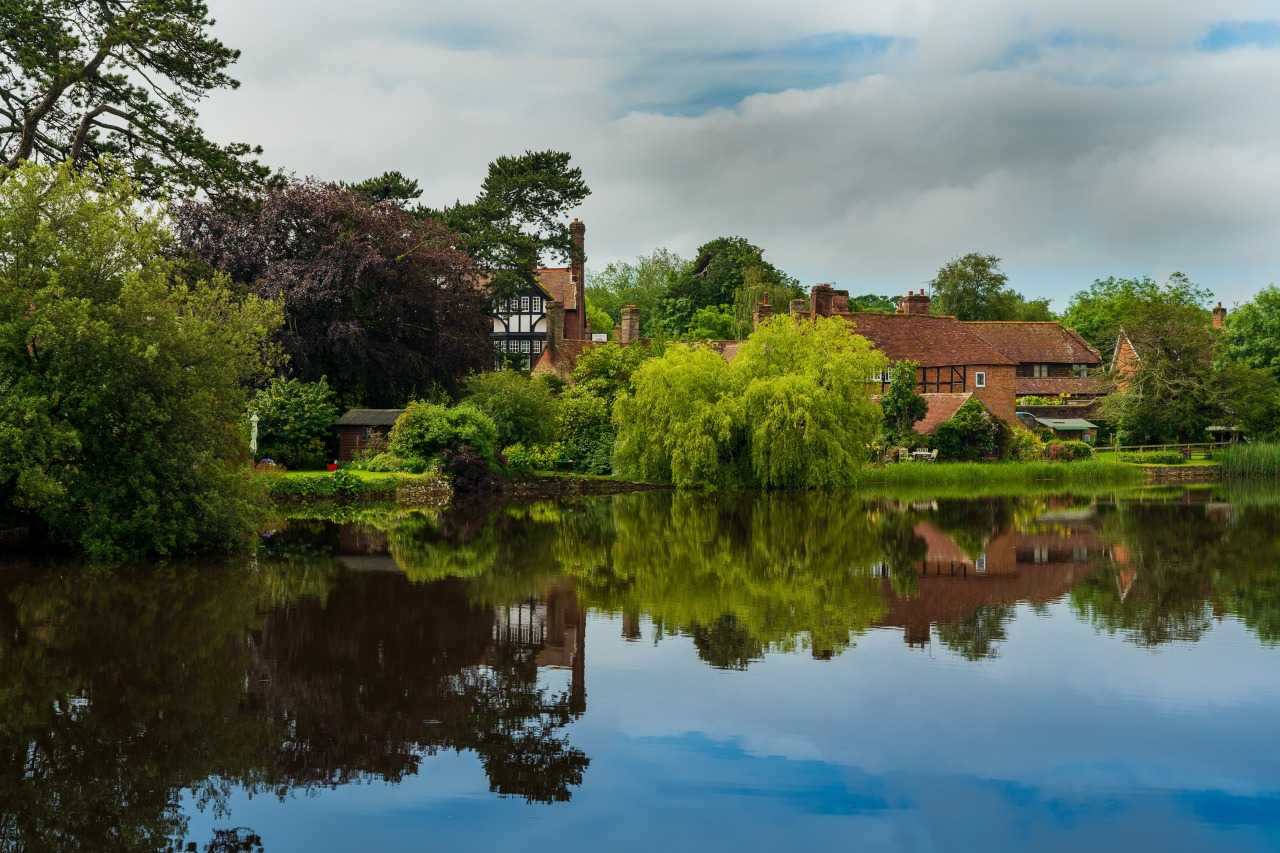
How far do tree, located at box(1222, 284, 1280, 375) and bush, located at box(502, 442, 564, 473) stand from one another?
35.1 meters

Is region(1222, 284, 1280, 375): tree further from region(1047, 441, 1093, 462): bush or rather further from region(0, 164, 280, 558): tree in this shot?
region(0, 164, 280, 558): tree

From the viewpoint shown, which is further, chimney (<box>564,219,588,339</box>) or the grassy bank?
chimney (<box>564,219,588,339</box>)

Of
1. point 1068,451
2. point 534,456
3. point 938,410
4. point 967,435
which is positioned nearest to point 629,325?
point 938,410

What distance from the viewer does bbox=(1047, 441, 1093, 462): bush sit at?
162ft

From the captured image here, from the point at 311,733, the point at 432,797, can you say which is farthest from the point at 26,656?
the point at 432,797

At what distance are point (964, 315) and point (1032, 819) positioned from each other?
80.3 m

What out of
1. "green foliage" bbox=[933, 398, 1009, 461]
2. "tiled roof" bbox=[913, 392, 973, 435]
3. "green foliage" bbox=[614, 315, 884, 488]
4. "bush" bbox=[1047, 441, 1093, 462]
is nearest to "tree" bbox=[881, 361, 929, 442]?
"tiled roof" bbox=[913, 392, 973, 435]

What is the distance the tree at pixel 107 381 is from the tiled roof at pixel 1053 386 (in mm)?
49532

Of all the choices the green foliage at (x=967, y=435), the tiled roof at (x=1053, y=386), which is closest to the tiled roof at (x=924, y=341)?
the tiled roof at (x=1053, y=386)

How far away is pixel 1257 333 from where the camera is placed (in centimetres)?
5759

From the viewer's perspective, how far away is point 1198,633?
14641 mm

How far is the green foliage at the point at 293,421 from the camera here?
126ft

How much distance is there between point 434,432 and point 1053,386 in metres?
38.6

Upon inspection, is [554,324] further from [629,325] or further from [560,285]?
[560,285]
